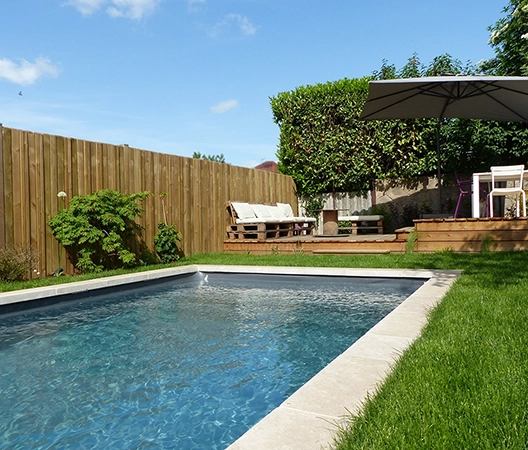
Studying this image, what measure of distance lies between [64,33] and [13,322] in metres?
7.83

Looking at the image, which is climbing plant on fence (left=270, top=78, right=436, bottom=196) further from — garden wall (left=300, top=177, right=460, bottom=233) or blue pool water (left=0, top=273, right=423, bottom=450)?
blue pool water (left=0, top=273, right=423, bottom=450)

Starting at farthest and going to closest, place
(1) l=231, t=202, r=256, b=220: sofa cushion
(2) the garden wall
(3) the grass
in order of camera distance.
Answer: (2) the garden wall, (1) l=231, t=202, r=256, b=220: sofa cushion, (3) the grass

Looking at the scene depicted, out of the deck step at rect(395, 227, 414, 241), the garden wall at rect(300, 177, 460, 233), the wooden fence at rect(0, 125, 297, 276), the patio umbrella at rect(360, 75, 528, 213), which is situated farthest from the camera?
the garden wall at rect(300, 177, 460, 233)

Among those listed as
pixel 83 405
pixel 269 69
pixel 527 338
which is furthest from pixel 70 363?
pixel 269 69

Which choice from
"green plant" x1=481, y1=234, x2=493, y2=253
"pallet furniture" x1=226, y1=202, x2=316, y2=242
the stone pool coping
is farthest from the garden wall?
the stone pool coping

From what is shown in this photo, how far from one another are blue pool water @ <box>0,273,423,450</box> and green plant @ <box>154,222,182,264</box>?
6.39ft

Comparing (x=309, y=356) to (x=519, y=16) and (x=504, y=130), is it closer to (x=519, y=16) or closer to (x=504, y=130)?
(x=504, y=130)

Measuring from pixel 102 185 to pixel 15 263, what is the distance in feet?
6.49

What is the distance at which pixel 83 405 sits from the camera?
8.00 feet

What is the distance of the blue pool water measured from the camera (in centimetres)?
217

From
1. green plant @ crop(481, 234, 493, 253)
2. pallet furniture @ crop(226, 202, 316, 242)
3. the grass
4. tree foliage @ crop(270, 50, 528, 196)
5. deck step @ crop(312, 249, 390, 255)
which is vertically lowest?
the grass

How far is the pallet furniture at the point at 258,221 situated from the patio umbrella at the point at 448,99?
301 centimetres

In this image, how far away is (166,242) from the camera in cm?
776

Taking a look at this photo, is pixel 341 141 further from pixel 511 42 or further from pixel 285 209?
pixel 511 42
